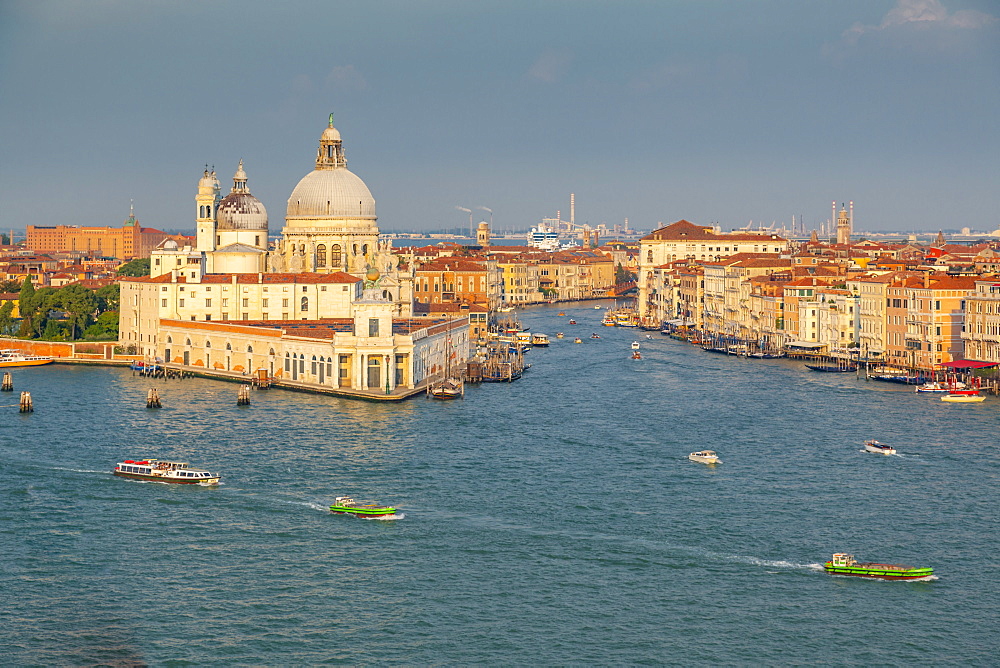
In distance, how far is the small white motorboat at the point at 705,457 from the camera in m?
29.8

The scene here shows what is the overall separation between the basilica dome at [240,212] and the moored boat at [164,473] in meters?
31.4

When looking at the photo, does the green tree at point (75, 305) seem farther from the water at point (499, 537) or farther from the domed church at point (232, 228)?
the water at point (499, 537)

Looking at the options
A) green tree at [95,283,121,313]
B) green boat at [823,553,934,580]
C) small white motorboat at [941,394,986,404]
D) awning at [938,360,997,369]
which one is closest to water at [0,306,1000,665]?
green boat at [823,553,934,580]

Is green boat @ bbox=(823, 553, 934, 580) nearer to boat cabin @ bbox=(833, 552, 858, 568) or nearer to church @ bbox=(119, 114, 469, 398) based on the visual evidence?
boat cabin @ bbox=(833, 552, 858, 568)

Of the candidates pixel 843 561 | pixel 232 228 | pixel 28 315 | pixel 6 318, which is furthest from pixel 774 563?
pixel 6 318

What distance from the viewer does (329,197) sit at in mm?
57406

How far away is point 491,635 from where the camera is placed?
1900cm

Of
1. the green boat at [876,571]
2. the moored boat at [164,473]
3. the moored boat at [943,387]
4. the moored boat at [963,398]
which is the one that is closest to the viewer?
the green boat at [876,571]

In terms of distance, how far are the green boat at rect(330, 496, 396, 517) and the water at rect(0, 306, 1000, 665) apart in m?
0.30

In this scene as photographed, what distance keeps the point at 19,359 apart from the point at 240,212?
1233 centimetres

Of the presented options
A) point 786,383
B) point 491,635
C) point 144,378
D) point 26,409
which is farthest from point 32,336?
point 491,635

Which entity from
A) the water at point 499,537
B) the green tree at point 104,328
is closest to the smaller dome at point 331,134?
the green tree at point 104,328

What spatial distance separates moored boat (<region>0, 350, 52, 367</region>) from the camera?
5041 cm

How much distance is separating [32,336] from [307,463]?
1249 inches
